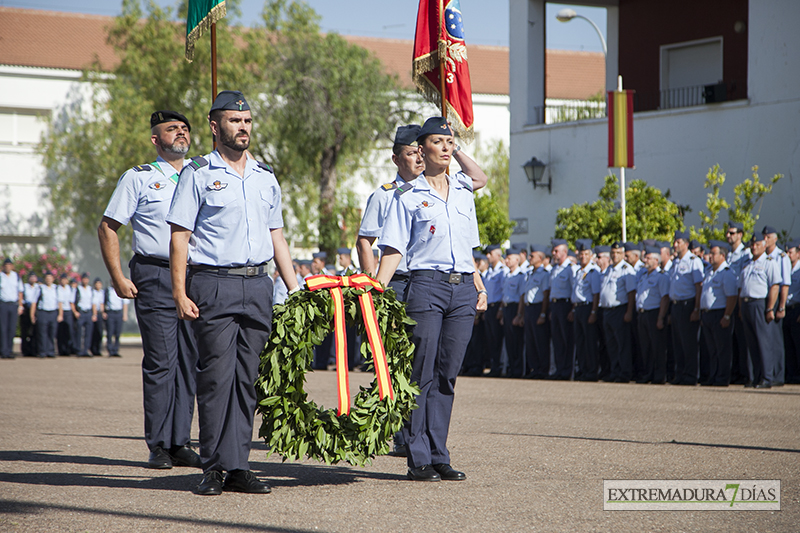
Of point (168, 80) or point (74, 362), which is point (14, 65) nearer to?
point (168, 80)

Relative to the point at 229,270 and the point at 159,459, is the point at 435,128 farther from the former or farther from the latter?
the point at 159,459

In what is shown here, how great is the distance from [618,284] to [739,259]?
2.04 metres

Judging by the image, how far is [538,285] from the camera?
16.9 m

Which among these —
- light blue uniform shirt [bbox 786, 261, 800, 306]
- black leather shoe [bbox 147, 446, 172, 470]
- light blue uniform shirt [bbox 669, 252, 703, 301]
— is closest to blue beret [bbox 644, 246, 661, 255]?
light blue uniform shirt [bbox 669, 252, 703, 301]

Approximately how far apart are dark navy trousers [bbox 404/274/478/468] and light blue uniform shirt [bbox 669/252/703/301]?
9205 mm

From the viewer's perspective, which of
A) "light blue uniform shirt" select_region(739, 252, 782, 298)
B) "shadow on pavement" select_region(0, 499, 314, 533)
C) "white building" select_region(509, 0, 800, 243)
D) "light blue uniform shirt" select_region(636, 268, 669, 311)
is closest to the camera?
"shadow on pavement" select_region(0, 499, 314, 533)

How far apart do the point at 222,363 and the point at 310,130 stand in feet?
76.4

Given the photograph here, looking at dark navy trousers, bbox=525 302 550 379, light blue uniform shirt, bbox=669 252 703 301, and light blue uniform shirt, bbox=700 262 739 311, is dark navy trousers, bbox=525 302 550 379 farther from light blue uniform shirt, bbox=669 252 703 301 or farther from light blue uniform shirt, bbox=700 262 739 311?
light blue uniform shirt, bbox=700 262 739 311

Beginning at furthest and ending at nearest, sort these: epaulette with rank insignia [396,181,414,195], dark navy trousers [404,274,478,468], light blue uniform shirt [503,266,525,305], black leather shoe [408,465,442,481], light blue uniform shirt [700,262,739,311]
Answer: light blue uniform shirt [503,266,525,305] → light blue uniform shirt [700,262,739,311] → epaulette with rank insignia [396,181,414,195] → dark navy trousers [404,274,478,468] → black leather shoe [408,465,442,481]

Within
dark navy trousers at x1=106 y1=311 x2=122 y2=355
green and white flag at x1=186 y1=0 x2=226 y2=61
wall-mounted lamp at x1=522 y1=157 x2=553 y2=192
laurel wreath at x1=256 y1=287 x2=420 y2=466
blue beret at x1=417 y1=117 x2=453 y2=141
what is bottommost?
dark navy trousers at x1=106 y1=311 x2=122 y2=355

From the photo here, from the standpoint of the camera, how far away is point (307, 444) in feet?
19.0

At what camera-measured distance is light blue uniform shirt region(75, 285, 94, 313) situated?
24.8 m

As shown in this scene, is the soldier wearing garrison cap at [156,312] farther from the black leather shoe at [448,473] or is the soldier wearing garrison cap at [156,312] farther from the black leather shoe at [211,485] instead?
the black leather shoe at [448,473]

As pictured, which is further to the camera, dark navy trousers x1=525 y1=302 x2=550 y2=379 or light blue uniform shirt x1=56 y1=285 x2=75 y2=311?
light blue uniform shirt x1=56 y1=285 x2=75 y2=311
